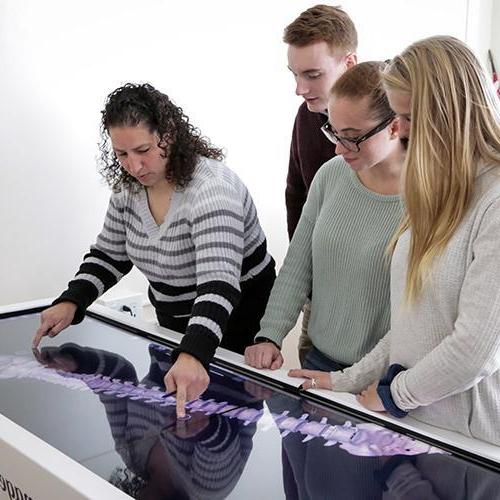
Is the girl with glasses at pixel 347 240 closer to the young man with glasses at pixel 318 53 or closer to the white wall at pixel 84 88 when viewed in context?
the young man with glasses at pixel 318 53

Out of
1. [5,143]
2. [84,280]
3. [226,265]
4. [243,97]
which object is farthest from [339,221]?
[243,97]

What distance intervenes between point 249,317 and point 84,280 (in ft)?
1.38

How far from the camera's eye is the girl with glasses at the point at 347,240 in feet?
4.18

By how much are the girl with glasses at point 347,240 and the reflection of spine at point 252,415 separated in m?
0.21

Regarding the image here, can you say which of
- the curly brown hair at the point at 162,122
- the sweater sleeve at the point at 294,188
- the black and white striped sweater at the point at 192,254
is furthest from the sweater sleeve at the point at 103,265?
the sweater sleeve at the point at 294,188

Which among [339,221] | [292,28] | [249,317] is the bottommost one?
[249,317]

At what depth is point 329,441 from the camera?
1.06 m

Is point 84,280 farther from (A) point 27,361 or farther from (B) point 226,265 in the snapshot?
(B) point 226,265

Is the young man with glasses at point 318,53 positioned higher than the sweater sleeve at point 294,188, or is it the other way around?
the young man with glasses at point 318,53

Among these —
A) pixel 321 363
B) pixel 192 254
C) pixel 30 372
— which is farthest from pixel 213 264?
pixel 30 372

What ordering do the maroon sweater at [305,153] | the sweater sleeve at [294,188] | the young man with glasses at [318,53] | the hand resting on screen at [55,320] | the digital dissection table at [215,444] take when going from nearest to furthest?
1. the digital dissection table at [215,444]
2. the hand resting on screen at [55,320]
3. the young man with glasses at [318,53]
4. the maroon sweater at [305,153]
5. the sweater sleeve at [294,188]

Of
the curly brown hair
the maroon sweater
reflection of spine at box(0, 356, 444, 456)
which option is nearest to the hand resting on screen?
reflection of spine at box(0, 356, 444, 456)

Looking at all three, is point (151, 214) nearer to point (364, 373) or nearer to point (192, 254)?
point (192, 254)

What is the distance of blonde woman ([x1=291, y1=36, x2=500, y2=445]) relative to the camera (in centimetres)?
99
